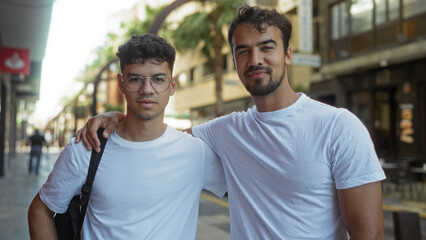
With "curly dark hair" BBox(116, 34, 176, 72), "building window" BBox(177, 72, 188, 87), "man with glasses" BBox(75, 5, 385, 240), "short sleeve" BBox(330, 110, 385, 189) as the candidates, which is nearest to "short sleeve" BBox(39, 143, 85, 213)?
"man with glasses" BBox(75, 5, 385, 240)

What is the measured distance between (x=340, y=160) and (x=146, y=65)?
102cm

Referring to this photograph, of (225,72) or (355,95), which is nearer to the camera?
(355,95)

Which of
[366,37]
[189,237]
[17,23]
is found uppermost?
[366,37]

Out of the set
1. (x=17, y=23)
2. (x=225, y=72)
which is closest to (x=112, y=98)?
(x=225, y=72)

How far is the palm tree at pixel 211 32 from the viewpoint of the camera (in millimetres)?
19666

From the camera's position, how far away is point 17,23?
10.4m

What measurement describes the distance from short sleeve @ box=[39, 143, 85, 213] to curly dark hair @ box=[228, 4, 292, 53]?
1029mm

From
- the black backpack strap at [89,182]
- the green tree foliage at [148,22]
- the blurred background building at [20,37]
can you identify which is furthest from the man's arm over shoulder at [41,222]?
the green tree foliage at [148,22]

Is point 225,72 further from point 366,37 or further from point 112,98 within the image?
point 112,98

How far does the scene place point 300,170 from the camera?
1.94 m

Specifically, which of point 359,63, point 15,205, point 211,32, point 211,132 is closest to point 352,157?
point 211,132

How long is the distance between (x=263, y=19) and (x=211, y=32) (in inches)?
774

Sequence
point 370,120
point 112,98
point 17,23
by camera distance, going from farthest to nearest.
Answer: point 112,98 < point 370,120 < point 17,23

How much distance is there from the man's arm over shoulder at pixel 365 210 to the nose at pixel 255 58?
70 cm
